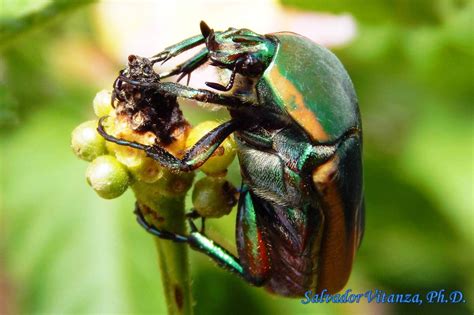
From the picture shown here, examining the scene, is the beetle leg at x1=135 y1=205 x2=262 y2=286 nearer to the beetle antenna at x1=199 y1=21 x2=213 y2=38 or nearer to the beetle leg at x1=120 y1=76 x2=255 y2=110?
the beetle leg at x1=120 y1=76 x2=255 y2=110

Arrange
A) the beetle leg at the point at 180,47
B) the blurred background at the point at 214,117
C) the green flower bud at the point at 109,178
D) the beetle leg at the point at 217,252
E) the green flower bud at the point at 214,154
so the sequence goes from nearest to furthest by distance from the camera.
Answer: the green flower bud at the point at 109,178, the green flower bud at the point at 214,154, the beetle leg at the point at 180,47, the beetle leg at the point at 217,252, the blurred background at the point at 214,117

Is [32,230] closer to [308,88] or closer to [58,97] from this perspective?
[58,97]

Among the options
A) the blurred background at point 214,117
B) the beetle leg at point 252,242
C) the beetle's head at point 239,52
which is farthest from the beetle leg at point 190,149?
the blurred background at point 214,117

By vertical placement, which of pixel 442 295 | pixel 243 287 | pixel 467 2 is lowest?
pixel 442 295

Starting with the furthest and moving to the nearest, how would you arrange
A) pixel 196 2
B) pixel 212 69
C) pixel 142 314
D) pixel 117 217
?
pixel 196 2
pixel 117 217
pixel 142 314
pixel 212 69

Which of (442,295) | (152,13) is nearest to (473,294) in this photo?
(442,295)

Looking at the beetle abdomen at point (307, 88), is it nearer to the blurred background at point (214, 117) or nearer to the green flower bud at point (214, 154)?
the green flower bud at point (214, 154)

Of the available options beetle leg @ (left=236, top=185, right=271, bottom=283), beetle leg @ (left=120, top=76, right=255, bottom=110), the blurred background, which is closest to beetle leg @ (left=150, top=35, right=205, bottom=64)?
beetle leg @ (left=120, top=76, right=255, bottom=110)

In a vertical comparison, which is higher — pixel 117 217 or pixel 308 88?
pixel 308 88
